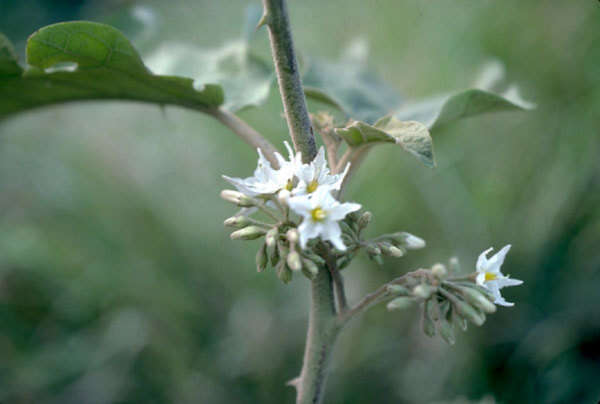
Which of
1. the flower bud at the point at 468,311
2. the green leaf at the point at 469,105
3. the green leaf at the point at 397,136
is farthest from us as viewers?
the green leaf at the point at 469,105

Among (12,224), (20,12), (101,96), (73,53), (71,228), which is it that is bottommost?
(73,53)

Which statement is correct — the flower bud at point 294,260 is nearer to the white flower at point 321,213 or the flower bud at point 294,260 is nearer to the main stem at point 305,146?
the white flower at point 321,213

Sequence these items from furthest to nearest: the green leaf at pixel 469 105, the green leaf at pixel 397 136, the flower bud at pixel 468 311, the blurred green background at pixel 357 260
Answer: the blurred green background at pixel 357 260 → the green leaf at pixel 469 105 → the flower bud at pixel 468 311 → the green leaf at pixel 397 136

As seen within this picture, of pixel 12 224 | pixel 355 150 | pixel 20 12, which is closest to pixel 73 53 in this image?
pixel 355 150

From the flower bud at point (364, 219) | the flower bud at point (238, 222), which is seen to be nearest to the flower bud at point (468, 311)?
the flower bud at point (364, 219)

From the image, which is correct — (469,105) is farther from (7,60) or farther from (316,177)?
(7,60)

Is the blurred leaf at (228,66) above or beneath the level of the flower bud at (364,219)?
above

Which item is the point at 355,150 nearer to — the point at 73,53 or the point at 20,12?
the point at 73,53
